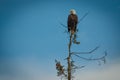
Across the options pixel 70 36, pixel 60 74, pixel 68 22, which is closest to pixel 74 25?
pixel 68 22

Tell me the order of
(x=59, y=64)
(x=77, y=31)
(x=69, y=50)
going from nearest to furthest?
(x=69, y=50)
(x=59, y=64)
(x=77, y=31)

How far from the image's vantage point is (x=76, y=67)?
15.1ft

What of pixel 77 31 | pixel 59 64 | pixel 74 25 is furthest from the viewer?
pixel 74 25

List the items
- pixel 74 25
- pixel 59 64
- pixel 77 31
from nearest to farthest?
pixel 59 64 → pixel 77 31 → pixel 74 25

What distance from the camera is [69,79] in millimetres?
4531

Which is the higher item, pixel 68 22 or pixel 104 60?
pixel 68 22

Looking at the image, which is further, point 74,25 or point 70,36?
point 74,25

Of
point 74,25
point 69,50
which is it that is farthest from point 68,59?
point 74,25

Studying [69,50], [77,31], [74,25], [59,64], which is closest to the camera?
[69,50]

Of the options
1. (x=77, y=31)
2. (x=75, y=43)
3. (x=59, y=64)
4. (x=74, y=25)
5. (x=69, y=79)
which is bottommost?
(x=69, y=79)

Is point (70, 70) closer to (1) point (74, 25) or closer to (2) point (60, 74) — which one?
(2) point (60, 74)

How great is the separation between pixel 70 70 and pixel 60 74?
294 mm

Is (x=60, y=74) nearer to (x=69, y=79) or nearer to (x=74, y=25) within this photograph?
(x=69, y=79)

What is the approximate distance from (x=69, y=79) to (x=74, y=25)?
65.0 inches
